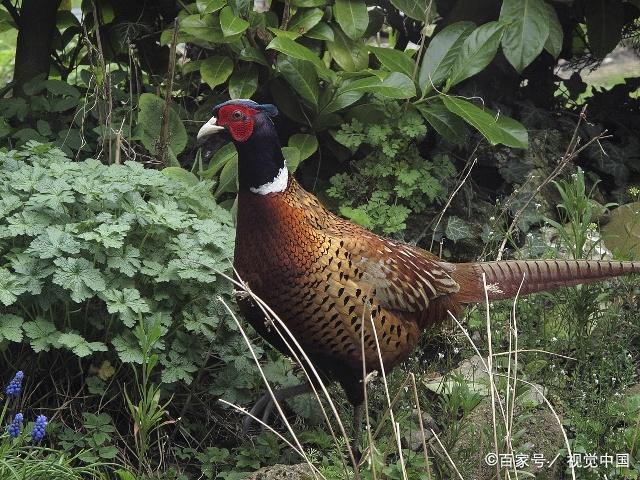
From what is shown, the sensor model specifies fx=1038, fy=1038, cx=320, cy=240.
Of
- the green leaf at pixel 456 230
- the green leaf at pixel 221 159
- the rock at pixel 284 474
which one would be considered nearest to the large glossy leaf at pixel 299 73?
the green leaf at pixel 221 159

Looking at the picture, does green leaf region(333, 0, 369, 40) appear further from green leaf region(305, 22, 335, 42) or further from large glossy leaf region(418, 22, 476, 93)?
large glossy leaf region(418, 22, 476, 93)

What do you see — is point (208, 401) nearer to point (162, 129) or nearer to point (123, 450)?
point (123, 450)

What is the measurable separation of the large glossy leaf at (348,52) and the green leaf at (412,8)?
0.95ft

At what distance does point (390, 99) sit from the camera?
17.5 ft

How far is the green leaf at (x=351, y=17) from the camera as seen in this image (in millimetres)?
5297

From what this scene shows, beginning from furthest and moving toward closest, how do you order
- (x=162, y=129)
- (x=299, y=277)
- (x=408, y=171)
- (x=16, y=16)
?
(x=16, y=16)
(x=408, y=171)
(x=162, y=129)
(x=299, y=277)

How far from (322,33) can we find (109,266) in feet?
6.92

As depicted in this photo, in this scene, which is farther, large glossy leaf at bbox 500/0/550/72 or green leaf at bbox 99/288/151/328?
large glossy leaf at bbox 500/0/550/72

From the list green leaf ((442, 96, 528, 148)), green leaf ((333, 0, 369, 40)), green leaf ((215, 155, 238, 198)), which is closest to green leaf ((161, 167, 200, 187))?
green leaf ((215, 155, 238, 198))

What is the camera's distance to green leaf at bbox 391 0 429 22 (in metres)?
5.49

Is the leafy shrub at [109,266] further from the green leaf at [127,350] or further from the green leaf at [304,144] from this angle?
the green leaf at [304,144]

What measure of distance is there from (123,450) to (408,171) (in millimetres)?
2192

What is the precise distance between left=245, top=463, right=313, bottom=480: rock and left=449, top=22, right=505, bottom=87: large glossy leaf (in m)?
2.44

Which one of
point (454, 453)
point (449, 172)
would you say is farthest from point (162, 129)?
point (454, 453)
